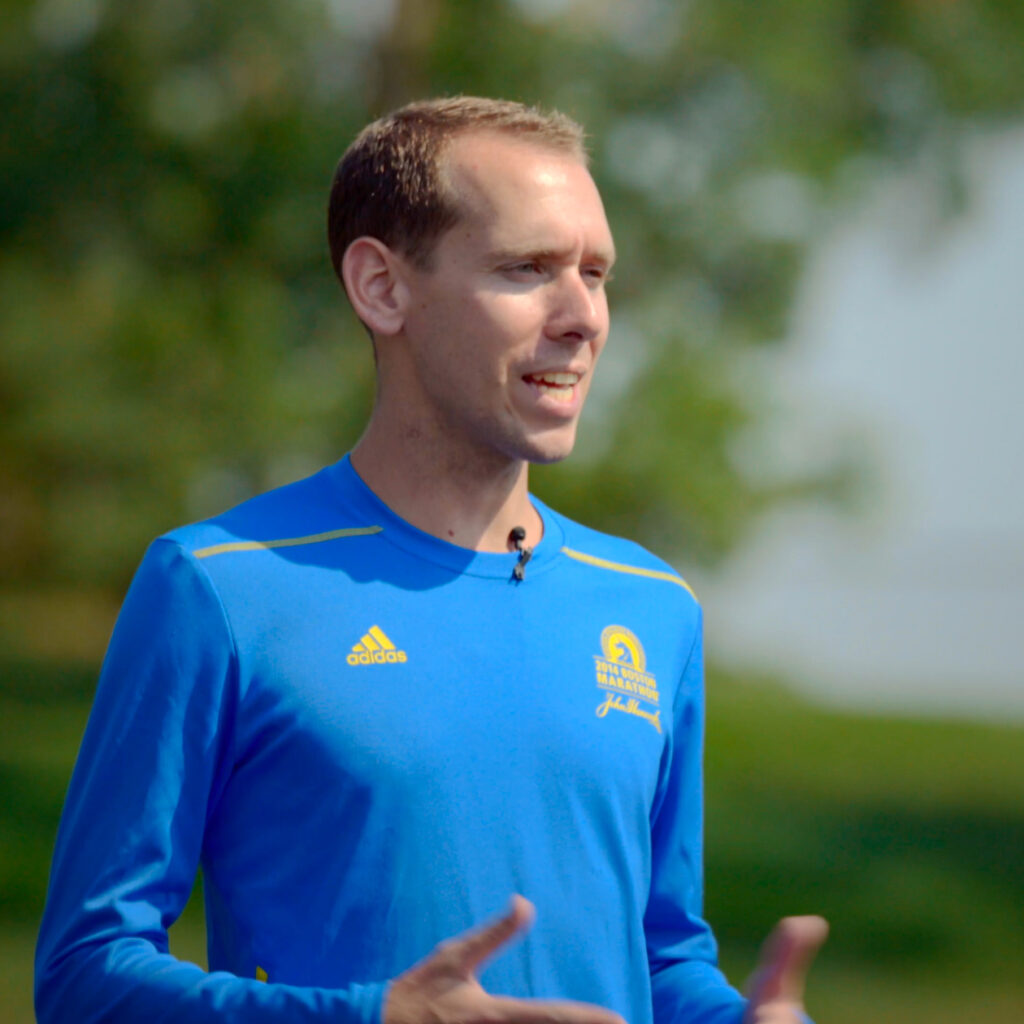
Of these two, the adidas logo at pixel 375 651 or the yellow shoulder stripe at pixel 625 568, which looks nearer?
the adidas logo at pixel 375 651

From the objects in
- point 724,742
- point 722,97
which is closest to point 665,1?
point 722,97

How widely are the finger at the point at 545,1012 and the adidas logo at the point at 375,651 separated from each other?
0.48 metres

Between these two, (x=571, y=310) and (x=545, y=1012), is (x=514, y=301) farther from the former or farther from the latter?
(x=545, y=1012)

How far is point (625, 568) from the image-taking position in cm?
229

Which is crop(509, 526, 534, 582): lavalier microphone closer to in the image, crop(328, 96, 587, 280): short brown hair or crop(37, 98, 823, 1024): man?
crop(37, 98, 823, 1024): man

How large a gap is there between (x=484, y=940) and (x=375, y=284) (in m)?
0.97

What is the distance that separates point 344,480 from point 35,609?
31.9 feet

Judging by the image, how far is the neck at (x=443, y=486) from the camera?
6.95 ft

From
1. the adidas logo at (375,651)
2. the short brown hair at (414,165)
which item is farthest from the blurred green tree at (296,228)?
the adidas logo at (375,651)

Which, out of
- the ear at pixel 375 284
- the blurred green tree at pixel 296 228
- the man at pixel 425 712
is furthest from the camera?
the blurred green tree at pixel 296 228

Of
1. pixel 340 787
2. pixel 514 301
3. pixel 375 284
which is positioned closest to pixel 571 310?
pixel 514 301

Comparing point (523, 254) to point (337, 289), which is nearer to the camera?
point (523, 254)

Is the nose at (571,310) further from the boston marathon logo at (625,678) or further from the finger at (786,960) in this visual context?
the finger at (786,960)

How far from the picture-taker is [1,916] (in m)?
9.34
